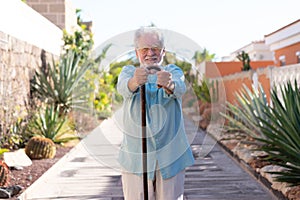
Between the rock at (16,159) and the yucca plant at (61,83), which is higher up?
the yucca plant at (61,83)

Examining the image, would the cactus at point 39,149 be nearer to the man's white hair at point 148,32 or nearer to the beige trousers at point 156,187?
the beige trousers at point 156,187

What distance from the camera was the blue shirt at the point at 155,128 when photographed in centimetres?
259

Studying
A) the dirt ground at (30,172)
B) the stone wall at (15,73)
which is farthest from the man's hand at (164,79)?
the stone wall at (15,73)

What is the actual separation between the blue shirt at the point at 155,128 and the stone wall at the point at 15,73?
6195 mm

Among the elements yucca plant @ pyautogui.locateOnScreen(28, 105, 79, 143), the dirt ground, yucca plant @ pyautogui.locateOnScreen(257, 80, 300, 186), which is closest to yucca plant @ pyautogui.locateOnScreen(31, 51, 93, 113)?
yucca plant @ pyautogui.locateOnScreen(28, 105, 79, 143)

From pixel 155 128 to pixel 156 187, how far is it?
31cm

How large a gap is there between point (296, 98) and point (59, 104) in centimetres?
744

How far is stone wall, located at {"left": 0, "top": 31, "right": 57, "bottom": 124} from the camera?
8766 millimetres

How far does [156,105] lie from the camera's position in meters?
2.59

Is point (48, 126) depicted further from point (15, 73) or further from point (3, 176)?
point (3, 176)

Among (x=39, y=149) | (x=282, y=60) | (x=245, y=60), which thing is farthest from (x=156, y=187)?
(x=245, y=60)

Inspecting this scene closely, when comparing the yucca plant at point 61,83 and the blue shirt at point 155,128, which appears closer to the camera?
the blue shirt at point 155,128

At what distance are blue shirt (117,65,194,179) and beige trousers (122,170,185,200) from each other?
0.03 metres

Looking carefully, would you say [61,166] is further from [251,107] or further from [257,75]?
[257,75]
